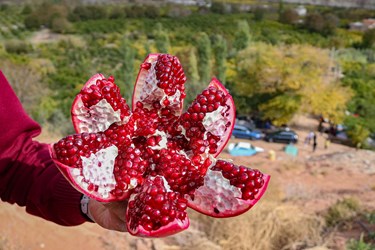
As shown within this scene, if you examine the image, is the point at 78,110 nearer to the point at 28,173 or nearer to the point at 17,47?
the point at 28,173

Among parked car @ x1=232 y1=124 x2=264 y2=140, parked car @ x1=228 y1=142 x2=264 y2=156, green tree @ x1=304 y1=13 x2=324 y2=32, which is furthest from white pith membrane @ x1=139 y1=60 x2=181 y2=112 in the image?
green tree @ x1=304 y1=13 x2=324 y2=32

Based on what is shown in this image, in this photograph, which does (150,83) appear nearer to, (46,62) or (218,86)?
(218,86)

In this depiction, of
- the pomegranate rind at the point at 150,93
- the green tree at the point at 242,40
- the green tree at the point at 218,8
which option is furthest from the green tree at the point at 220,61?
the pomegranate rind at the point at 150,93

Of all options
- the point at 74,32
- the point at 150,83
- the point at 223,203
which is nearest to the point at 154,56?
the point at 150,83

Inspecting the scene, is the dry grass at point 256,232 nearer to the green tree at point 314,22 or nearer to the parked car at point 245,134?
the parked car at point 245,134

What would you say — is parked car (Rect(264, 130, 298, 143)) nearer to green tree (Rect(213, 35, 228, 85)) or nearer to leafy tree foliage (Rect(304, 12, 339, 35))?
green tree (Rect(213, 35, 228, 85))
